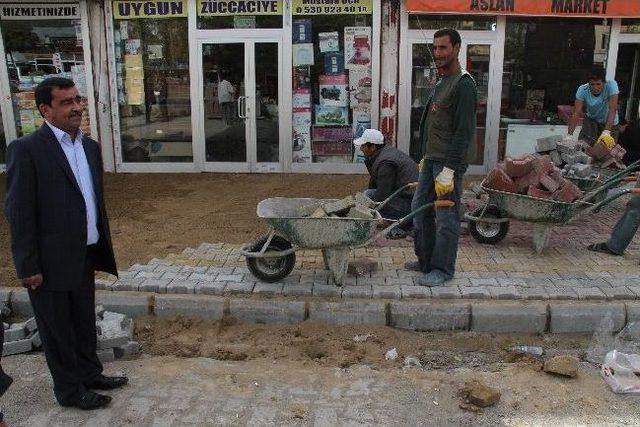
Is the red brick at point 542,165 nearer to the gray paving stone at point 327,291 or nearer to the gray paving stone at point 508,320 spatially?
the gray paving stone at point 508,320

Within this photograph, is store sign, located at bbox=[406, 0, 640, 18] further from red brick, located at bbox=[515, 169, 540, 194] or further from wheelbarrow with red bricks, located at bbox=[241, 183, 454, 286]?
wheelbarrow with red bricks, located at bbox=[241, 183, 454, 286]

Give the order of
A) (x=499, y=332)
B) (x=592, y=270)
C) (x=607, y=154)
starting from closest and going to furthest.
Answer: (x=499, y=332) → (x=592, y=270) → (x=607, y=154)

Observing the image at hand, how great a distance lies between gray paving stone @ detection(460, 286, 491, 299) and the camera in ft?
15.4

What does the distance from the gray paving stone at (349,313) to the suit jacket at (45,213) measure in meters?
1.90

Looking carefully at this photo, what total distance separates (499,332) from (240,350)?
2.03m

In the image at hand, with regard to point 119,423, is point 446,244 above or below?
above

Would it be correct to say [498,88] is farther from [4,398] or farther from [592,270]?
[4,398]

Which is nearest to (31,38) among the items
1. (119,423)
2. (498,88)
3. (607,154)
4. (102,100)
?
(102,100)

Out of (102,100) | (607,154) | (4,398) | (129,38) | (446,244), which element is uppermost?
(129,38)

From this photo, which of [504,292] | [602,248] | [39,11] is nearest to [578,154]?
[602,248]

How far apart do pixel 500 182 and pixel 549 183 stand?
451 millimetres

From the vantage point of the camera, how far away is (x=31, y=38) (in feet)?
32.2

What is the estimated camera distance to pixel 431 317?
14.8ft

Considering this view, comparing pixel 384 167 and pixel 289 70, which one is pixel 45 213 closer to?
pixel 384 167
